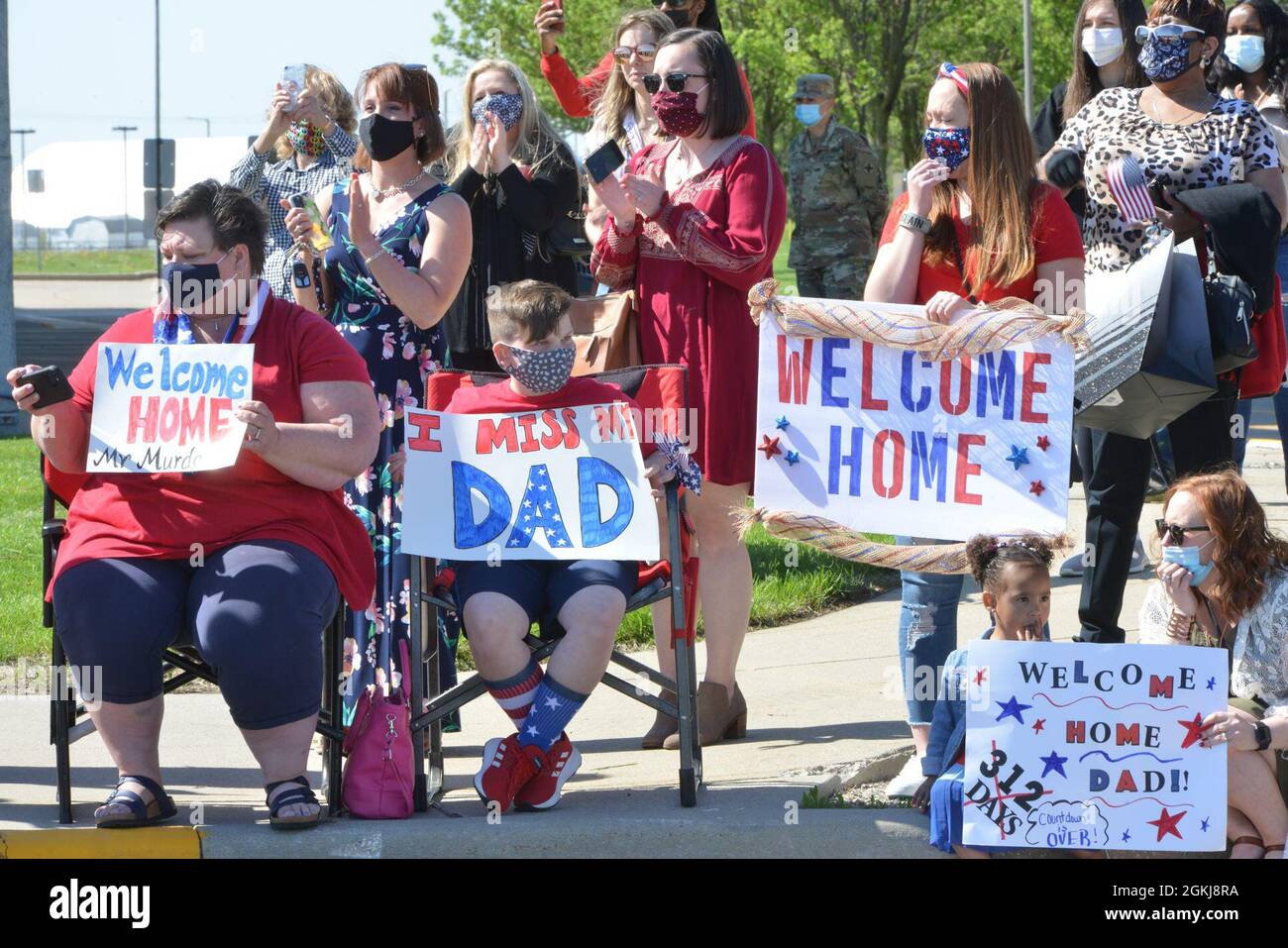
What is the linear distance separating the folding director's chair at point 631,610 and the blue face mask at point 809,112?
6.83 metres

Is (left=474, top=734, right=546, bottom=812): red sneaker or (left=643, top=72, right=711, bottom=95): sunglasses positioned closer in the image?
(left=474, top=734, right=546, bottom=812): red sneaker

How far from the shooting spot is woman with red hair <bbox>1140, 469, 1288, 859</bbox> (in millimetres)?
4195

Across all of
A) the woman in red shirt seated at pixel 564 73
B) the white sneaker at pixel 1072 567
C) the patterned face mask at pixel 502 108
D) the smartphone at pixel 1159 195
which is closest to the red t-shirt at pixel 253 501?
the patterned face mask at pixel 502 108

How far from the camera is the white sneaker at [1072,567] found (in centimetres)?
779

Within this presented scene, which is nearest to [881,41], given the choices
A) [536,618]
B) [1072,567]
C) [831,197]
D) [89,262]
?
[831,197]

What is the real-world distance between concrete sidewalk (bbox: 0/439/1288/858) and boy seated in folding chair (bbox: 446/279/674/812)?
0.46ft

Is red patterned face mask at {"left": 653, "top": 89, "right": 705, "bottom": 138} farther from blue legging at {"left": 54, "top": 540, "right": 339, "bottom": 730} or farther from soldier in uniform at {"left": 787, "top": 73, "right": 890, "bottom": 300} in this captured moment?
soldier in uniform at {"left": 787, "top": 73, "right": 890, "bottom": 300}

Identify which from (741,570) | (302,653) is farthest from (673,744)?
(302,653)

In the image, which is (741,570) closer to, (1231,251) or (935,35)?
(1231,251)

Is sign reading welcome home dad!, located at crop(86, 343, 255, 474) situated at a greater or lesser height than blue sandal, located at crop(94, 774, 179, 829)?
greater

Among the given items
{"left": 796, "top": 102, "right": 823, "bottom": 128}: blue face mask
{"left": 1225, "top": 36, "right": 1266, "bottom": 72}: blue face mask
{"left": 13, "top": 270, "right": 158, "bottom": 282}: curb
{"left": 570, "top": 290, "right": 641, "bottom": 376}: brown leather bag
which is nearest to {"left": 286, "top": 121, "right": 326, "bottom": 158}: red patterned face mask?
{"left": 570, "top": 290, "right": 641, "bottom": 376}: brown leather bag

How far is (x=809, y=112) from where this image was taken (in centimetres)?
1148

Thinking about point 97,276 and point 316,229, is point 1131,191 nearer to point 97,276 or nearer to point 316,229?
point 316,229
